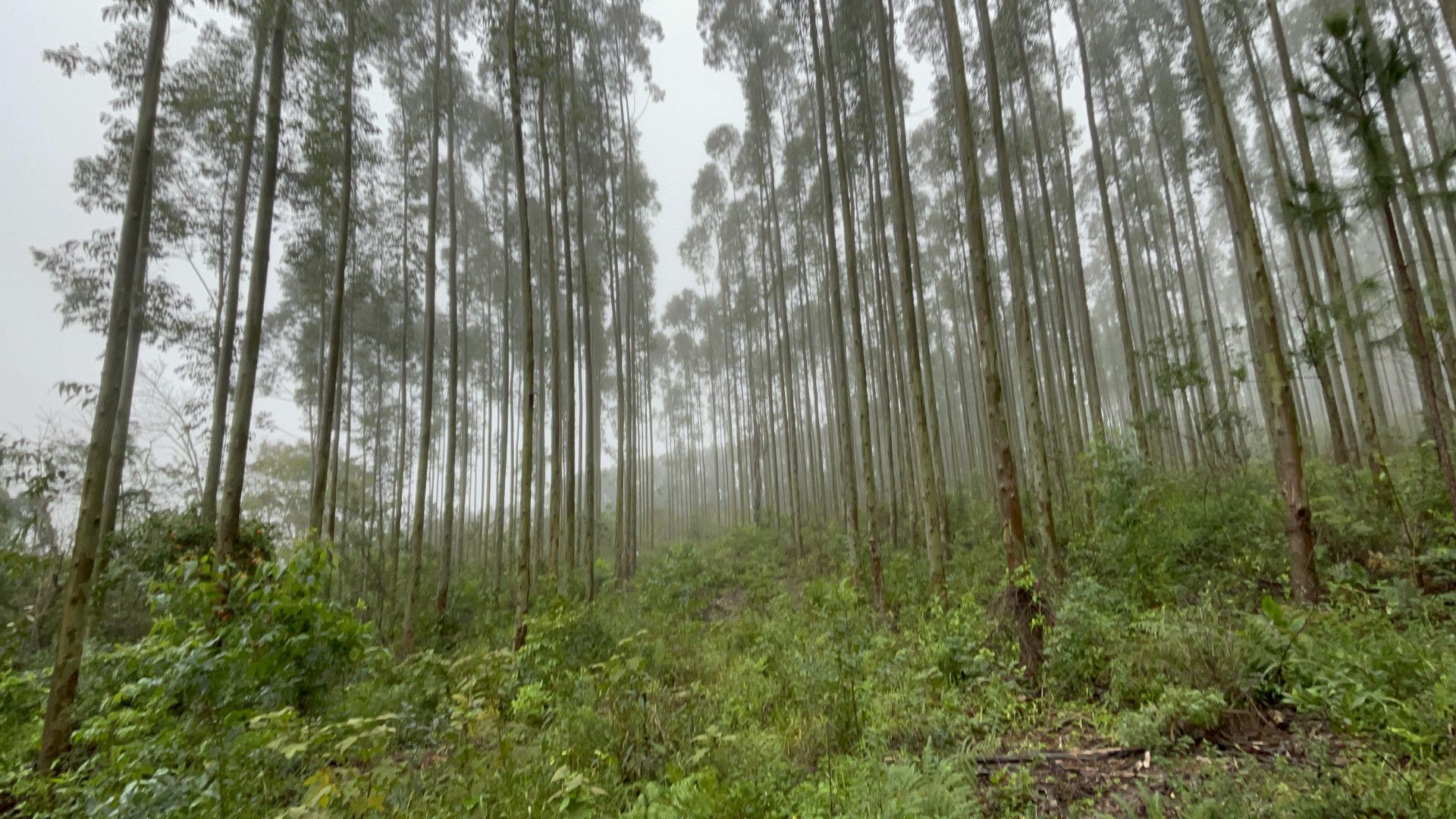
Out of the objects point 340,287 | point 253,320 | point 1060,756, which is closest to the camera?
point 1060,756

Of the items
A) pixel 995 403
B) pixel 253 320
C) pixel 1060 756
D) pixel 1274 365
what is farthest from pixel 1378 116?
pixel 253 320

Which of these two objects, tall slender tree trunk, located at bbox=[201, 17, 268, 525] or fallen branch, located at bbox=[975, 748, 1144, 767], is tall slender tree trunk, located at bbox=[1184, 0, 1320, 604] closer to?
fallen branch, located at bbox=[975, 748, 1144, 767]

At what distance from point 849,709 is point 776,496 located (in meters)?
13.6

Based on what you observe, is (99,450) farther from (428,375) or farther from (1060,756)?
(1060,756)

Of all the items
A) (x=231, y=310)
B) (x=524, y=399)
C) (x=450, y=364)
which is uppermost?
(x=231, y=310)

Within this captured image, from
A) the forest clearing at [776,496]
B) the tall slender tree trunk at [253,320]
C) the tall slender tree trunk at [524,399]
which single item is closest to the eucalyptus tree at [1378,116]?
the forest clearing at [776,496]

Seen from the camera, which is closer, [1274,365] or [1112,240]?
[1274,365]

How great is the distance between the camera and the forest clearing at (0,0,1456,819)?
3.18m

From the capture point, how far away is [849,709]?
3.87 m

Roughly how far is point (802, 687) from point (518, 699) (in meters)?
2.42

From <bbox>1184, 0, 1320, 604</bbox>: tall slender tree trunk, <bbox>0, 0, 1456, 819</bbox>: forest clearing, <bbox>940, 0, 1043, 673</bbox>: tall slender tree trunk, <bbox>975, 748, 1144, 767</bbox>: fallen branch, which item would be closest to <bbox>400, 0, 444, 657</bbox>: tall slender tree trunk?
<bbox>0, 0, 1456, 819</bbox>: forest clearing

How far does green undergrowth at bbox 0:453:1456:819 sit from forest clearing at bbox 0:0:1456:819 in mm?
35

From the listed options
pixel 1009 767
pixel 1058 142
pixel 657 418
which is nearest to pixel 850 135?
pixel 1058 142

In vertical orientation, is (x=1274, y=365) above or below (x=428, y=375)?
below
